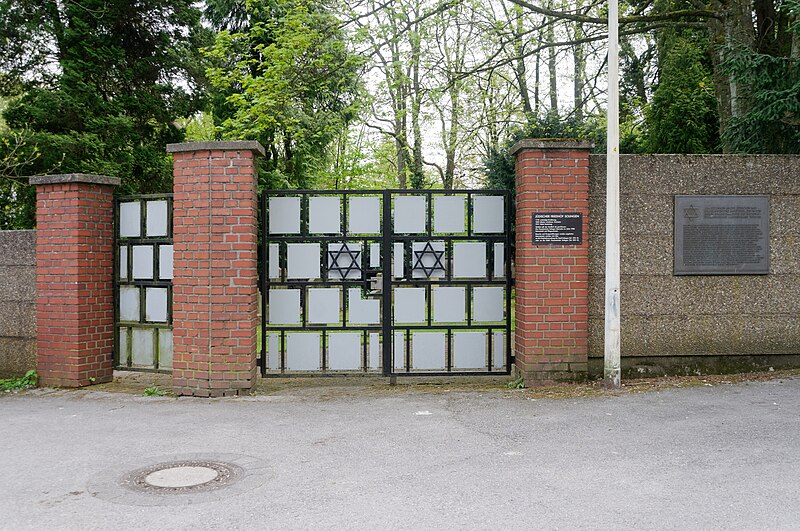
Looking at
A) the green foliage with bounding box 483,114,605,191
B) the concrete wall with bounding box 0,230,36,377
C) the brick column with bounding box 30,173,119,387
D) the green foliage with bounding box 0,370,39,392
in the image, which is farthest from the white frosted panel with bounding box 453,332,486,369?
the green foliage with bounding box 483,114,605,191

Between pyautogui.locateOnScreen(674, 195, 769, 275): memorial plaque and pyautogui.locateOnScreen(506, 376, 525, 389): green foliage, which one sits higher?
pyautogui.locateOnScreen(674, 195, 769, 275): memorial plaque

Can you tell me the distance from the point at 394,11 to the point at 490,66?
6.92 feet

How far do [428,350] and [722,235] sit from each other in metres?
3.66

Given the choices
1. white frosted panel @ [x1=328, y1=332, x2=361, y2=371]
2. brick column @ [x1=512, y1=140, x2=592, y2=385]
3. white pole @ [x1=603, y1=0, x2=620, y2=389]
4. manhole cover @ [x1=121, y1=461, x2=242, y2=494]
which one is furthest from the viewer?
white frosted panel @ [x1=328, y1=332, x2=361, y2=371]

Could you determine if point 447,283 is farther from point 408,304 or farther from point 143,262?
point 143,262

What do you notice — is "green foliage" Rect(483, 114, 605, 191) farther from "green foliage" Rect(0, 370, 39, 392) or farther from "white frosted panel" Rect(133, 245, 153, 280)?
"green foliage" Rect(0, 370, 39, 392)

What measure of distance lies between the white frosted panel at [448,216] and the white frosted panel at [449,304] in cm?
71

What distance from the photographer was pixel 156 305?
835 centimetres

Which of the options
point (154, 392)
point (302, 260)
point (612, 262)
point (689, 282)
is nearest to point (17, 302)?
point (154, 392)

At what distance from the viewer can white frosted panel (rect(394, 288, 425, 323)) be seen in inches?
321

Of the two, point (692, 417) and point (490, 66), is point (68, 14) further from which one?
point (692, 417)

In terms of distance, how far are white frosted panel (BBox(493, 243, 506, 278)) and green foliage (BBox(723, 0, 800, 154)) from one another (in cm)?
407

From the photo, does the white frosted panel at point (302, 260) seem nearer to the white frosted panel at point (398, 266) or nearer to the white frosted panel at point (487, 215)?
the white frosted panel at point (398, 266)

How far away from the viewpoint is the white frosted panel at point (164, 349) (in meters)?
8.31
